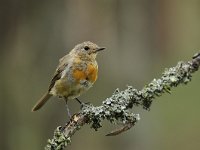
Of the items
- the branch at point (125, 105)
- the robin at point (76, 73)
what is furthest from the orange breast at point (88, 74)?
A: the branch at point (125, 105)

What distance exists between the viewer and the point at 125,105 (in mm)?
4766

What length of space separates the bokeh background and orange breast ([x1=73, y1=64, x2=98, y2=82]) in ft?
4.15

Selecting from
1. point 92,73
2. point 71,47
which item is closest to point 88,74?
point 92,73

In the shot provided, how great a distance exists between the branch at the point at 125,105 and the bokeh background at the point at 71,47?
2687mm

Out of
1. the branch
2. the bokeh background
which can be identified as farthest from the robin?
the branch

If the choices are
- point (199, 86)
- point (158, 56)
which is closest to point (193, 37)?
point (199, 86)

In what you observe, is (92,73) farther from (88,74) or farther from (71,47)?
(71,47)

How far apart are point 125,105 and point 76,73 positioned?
1.59 metres

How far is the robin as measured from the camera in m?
6.16

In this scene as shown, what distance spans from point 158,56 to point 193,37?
129 centimetres

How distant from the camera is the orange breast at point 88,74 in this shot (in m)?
6.14

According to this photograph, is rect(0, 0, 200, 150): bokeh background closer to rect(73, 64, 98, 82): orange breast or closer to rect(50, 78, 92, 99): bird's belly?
rect(50, 78, 92, 99): bird's belly

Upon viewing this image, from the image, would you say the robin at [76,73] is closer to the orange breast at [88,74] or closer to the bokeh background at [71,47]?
the orange breast at [88,74]

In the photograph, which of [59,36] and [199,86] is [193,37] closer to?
[199,86]
